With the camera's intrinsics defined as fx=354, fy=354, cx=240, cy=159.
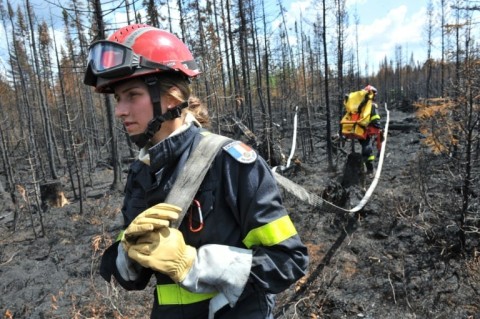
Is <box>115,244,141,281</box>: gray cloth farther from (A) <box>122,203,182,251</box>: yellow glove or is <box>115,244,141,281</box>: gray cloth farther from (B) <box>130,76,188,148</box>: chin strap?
(B) <box>130,76,188,148</box>: chin strap

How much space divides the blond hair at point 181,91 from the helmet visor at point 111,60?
0.51ft

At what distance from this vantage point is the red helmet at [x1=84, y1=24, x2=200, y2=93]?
62.9 inches

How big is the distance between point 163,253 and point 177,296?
0.97 ft

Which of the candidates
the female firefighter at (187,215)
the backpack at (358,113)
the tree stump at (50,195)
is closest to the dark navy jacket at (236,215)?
the female firefighter at (187,215)

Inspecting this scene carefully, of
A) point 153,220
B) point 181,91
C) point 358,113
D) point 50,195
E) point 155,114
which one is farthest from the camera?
point 50,195

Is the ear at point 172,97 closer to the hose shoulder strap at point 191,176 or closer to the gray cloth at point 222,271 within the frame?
the hose shoulder strap at point 191,176

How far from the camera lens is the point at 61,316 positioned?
5012 millimetres

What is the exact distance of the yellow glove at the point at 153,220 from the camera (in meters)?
1.22

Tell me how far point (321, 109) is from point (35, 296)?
39.5 metres

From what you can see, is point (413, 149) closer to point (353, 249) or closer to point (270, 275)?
point (353, 249)

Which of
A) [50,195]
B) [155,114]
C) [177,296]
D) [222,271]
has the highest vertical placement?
[155,114]

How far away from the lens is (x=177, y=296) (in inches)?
56.8

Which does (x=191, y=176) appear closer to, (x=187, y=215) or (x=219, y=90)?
(x=187, y=215)

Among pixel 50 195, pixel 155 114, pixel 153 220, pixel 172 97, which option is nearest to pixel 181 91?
pixel 172 97
